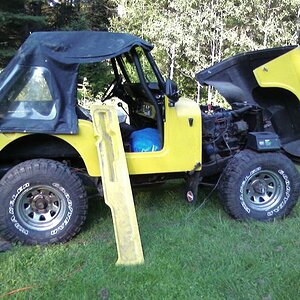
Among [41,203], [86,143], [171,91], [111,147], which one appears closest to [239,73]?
[171,91]

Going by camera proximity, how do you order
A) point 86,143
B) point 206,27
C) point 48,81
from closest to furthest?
1. point 48,81
2. point 86,143
3. point 206,27

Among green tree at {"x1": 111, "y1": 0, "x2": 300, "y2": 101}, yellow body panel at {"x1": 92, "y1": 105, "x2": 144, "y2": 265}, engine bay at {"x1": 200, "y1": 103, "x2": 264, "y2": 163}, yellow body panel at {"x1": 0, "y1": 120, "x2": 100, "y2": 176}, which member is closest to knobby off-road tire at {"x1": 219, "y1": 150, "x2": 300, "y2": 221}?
engine bay at {"x1": 200, "y1": 103, "x2": 264, "y2": 163}

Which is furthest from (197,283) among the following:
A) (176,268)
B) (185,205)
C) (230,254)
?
(185,205)

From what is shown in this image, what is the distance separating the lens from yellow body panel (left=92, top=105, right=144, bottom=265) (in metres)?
3.67

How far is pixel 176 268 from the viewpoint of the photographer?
3.51m

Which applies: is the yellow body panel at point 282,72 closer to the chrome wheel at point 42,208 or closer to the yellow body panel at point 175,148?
the yellow body panel at point 175,148

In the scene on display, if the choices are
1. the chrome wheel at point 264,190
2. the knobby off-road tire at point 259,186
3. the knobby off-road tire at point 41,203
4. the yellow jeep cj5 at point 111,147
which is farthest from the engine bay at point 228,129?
the knobby off-road tire at point 41,203

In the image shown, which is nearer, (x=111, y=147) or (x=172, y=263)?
(x=172, y=263)

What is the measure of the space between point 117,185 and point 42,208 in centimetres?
81

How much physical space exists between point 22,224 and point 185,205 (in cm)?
194

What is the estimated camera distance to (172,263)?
3.59 metres

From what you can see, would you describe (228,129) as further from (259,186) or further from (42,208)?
(42,208)

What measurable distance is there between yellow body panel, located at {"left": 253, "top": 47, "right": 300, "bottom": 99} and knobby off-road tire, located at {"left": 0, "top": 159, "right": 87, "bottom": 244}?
2762mm

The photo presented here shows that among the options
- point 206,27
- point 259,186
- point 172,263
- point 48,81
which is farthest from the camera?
point 206,27
